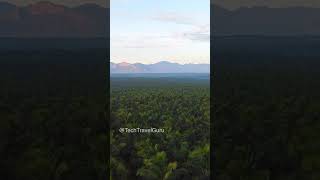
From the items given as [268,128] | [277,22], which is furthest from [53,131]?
[277,22]

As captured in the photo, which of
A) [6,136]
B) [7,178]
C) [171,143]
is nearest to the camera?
[7,178]

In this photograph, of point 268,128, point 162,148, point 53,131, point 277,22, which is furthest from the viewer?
point 277,22

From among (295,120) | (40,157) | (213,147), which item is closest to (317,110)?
(295,120)

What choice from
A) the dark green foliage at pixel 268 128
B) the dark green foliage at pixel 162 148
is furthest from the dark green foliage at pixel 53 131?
the dark green foliage at pixel 268 128

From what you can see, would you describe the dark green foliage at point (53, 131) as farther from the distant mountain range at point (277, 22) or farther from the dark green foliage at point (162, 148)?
the distant mountain range at point (277, 22)

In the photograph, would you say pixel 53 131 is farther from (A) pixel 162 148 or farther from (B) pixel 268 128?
(B) pixel 268 128

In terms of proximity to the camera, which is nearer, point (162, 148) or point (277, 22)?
point (162, 148)

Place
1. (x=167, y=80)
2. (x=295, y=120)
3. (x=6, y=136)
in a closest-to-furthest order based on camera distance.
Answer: (x=6, y=136), (x=295, y=120), (x=167, y=80)

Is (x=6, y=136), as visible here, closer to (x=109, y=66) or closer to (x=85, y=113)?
(x=85, y=113)

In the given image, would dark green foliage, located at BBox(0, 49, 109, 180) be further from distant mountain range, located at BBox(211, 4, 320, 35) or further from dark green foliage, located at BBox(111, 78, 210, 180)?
distant mountain range, located at BBox(211, 4, 320, 35)

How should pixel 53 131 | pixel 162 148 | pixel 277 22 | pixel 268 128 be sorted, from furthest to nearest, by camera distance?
pixel 277 22 < pixel 162 148 < pixel 53 131 < pixel 268 128

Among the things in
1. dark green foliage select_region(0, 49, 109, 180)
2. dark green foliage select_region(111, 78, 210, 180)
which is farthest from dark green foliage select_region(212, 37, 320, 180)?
dark green foliage select_region(0, 49, 109, 180)
